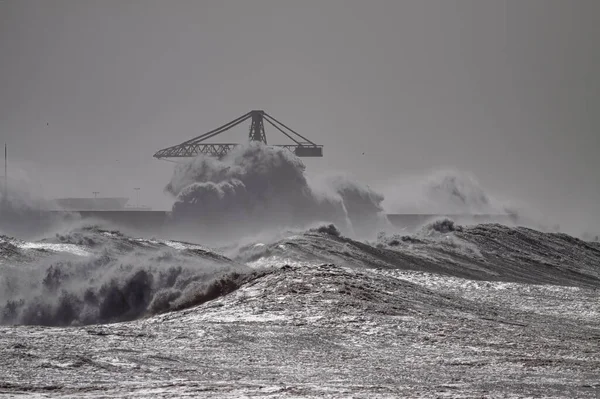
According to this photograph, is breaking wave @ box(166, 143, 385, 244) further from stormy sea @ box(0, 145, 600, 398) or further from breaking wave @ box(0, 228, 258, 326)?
breaking wave @ box(0, 228, 258, 326)

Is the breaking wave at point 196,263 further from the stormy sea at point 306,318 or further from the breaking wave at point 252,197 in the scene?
the breaking wave at point 252,197

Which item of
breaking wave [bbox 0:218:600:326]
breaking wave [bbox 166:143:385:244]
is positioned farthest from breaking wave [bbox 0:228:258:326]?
breaking wave [bbox 166:143:385:244]

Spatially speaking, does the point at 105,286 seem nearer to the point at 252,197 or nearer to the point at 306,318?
the point at 306,318

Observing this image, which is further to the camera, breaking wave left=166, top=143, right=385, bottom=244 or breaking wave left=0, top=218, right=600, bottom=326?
breaking wave left=166, top=143, right=385, bottom=244

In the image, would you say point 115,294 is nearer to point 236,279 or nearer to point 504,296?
point 236,279

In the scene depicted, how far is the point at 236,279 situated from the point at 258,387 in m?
8.75

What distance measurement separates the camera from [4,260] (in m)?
21.4

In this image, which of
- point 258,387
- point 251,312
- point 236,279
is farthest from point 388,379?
point 236,279

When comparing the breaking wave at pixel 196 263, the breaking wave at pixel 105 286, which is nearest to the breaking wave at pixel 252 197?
the breaking wave at pixel 196 263

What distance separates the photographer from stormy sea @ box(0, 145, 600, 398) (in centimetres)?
851

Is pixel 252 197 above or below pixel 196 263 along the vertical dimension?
above

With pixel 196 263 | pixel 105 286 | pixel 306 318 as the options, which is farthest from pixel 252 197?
pixel 306 318

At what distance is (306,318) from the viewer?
509 inches

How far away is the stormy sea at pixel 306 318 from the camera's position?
851 cm
